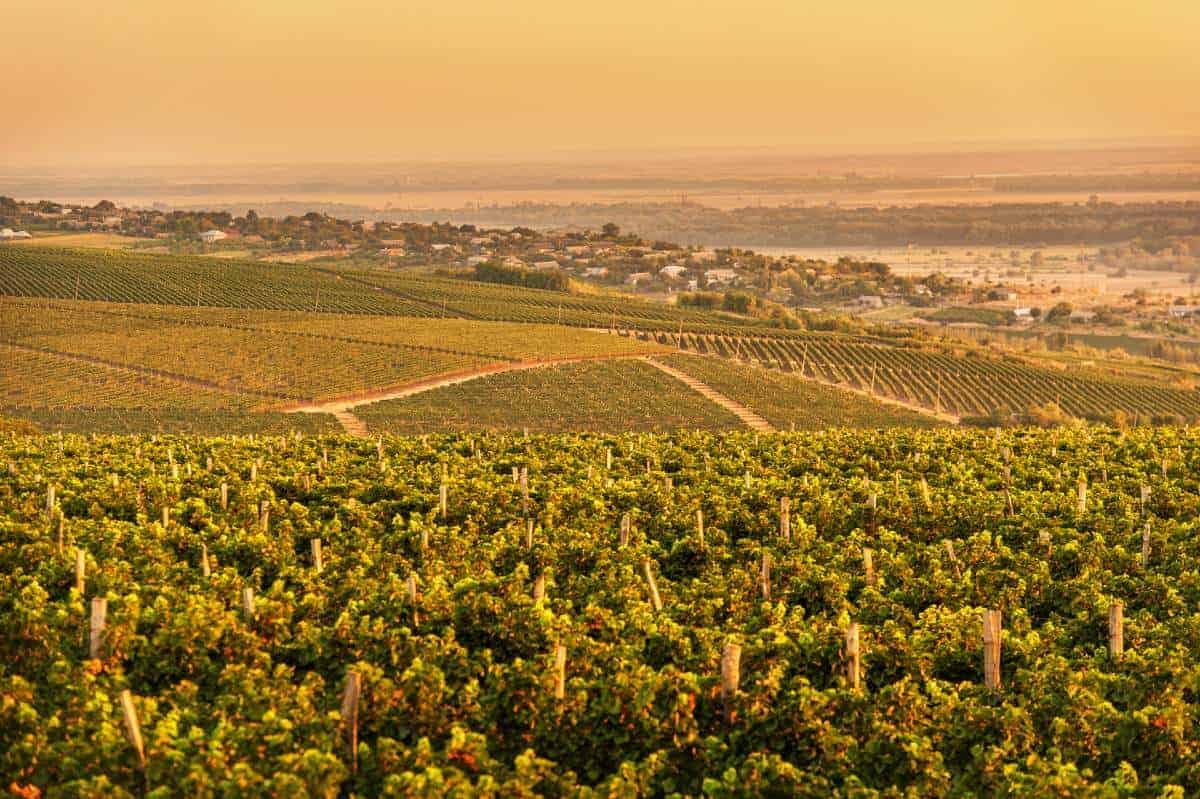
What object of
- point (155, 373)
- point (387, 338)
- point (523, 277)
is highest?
point (523, 277)

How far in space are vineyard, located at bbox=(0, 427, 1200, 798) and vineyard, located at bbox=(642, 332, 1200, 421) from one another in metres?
57.1

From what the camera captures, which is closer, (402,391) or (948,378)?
(402,391)

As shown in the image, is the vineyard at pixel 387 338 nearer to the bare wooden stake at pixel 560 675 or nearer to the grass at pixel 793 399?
the grass at pixel 793 399

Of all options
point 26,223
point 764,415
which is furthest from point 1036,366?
point 26,223

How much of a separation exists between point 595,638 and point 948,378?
7194cm

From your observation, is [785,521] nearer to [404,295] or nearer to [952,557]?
[952,557]

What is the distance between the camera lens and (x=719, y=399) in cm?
6875

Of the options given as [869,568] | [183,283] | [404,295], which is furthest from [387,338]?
[869,568]

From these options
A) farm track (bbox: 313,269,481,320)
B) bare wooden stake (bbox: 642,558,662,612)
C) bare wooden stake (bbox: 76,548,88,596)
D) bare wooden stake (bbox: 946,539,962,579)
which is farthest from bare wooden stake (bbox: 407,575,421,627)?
farm track (bbox: 313,269,481,320)

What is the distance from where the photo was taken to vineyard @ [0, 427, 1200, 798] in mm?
10609

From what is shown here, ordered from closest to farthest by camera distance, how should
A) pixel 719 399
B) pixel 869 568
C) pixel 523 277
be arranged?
pixel 869 568 → pixel 719 399 → pixel 523 277

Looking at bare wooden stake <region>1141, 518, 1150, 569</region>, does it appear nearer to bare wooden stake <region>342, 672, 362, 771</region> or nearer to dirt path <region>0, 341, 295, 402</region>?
bare wooden stake <region>342, 672, 362, 771</region>

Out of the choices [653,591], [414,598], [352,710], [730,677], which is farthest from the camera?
[653,591]

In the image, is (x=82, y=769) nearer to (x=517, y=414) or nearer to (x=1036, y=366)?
(x=517, y=414)
